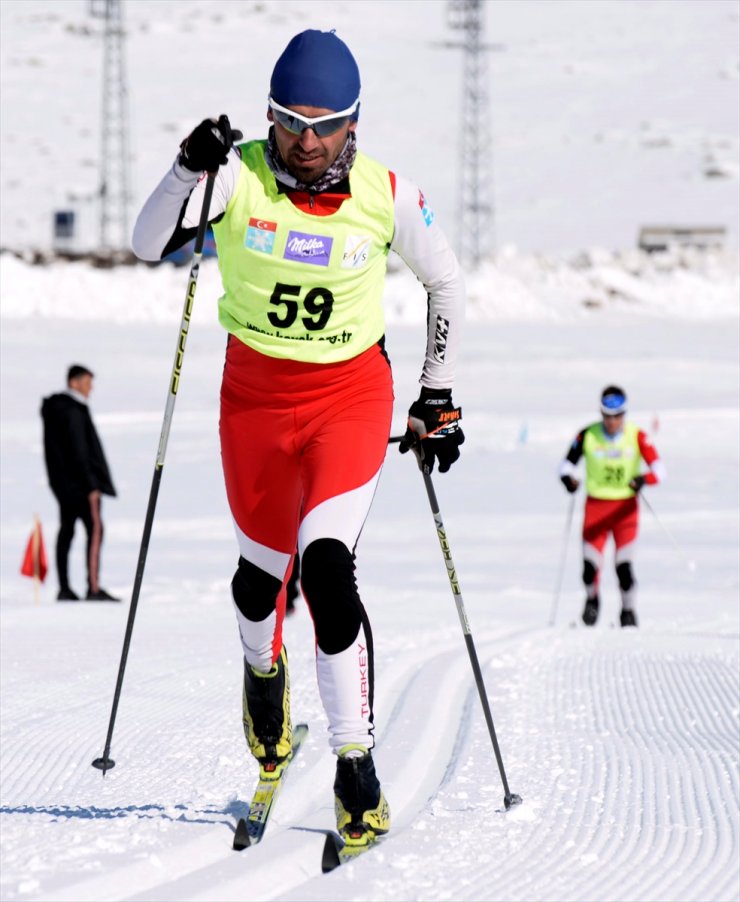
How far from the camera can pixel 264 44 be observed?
1454 inches

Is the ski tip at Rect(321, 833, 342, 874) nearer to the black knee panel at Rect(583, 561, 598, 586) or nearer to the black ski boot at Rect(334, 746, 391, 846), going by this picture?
the black ski boot at Rect(334, 746, 391, 846)

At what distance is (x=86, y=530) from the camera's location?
10.3 metres

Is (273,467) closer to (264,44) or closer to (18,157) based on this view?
(18,157)

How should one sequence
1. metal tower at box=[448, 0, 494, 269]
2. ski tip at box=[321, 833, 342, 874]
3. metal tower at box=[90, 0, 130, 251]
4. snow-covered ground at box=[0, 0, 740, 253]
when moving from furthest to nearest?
snow-covered ground at box=[0, 0, 740, 253] < metal tower at box=[448, 0, 494, 269] < metal tower at box=[90, 0, 130, 251] < ski tip at box=[321, 833, 342, 874]

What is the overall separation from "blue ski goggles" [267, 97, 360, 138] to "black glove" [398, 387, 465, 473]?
74 centimetres

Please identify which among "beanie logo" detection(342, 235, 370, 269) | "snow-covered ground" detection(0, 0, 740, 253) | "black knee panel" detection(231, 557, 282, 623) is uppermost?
"snow-covered ground" detection(0, 0, 740, 253)

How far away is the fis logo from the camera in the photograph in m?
3.87

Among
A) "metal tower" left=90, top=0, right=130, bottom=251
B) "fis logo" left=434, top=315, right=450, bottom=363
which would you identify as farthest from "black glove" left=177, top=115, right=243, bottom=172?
"metal tower" left=90, top=0, right=130, bottom=251

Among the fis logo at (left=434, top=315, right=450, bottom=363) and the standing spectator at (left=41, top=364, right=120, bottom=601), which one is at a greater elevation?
the fis logo at (left=434, top=315, right=450, bottom=363)

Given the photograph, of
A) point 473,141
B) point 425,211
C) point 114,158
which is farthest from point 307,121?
point 473,141

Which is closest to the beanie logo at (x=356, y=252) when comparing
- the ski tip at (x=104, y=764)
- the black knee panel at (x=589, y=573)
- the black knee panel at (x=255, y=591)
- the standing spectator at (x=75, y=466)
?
the black knee panel at (x=255, y=591)

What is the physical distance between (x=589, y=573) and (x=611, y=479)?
0.68 meters

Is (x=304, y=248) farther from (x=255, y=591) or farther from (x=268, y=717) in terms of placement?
(x=268, y=717)

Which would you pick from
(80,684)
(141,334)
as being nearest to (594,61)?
(141,334)
